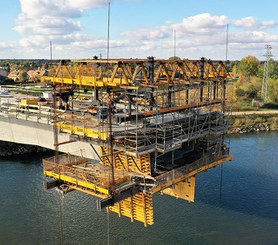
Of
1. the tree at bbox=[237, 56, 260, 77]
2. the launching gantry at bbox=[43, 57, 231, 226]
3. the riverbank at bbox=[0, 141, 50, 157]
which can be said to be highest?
the tree at bbox=[237, 56, 260, 77]

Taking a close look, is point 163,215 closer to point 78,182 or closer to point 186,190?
point 186,190

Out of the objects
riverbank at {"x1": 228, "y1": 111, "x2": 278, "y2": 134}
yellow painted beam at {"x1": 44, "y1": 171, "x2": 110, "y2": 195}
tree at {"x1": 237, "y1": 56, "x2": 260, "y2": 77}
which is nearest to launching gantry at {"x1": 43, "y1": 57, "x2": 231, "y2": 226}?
yellow painted beam at {"x1": 44, "y1": 171, "x2": 110, "y2": 195}

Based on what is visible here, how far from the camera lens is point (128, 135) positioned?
2056 cm

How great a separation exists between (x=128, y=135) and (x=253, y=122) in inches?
1959

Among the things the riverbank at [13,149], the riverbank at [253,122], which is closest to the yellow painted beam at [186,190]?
the riverbank at [13,149]

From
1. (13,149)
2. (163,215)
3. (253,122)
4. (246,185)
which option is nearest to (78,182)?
(163,215)

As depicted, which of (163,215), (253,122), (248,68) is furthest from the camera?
(248,68)

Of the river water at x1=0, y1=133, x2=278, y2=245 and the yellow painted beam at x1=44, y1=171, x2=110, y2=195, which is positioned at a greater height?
the yellow painted beam at x1=44, y1=171, x2=110, y2=195

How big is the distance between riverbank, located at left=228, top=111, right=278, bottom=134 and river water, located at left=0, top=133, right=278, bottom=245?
23.8 meters

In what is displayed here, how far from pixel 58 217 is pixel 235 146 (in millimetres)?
31058

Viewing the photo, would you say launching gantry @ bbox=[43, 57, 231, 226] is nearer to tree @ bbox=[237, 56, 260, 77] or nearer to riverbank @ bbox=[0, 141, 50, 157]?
riverbank @ bbox=[0, 141, 50, 157]

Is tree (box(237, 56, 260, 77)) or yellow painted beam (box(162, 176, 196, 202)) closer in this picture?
yellow painted beam (box(162, 176, 196, 202))

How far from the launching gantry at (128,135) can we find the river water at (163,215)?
362 centimetres

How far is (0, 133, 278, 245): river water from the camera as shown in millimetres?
26250
